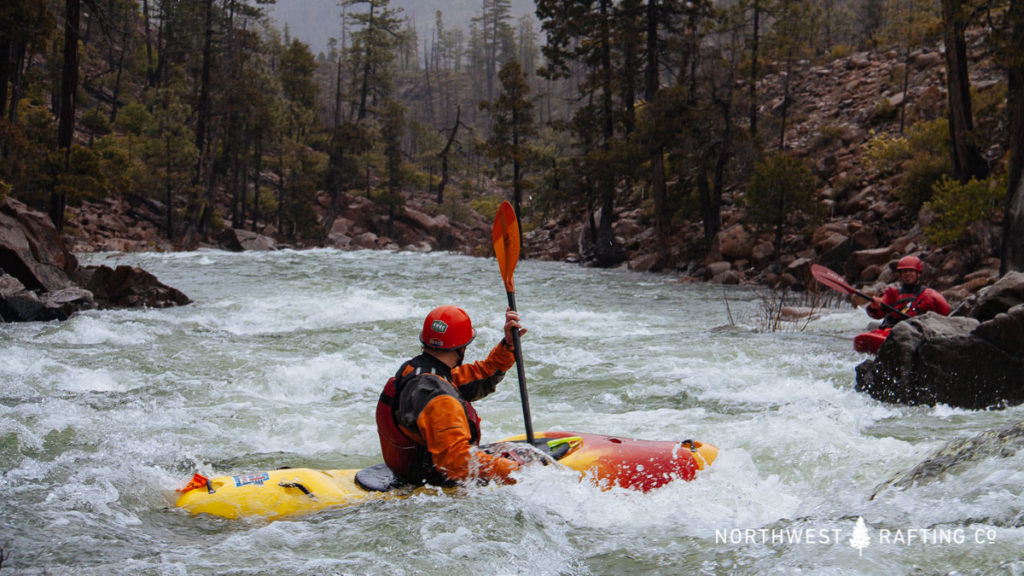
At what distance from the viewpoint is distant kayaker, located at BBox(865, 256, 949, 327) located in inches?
274

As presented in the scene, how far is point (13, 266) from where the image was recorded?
31.5 feet

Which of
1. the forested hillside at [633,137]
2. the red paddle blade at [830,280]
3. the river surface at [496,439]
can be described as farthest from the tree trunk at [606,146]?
the red paddle blade at [830,280]

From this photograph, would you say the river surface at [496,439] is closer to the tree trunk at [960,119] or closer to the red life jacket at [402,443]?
the red life jacket at [402,443]

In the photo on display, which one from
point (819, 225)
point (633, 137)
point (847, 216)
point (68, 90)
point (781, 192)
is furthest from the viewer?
point (633, 137)

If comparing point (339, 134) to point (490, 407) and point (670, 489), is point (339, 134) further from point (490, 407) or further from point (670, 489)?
point (670, 489)

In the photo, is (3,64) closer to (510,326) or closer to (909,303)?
(510,326)

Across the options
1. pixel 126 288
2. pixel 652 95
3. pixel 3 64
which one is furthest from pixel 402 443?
pixel 652 95

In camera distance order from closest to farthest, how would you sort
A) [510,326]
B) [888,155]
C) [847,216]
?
[510,326], [888,155], [847,216]

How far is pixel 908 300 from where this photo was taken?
7.11 m

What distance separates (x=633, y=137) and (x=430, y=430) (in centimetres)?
1716

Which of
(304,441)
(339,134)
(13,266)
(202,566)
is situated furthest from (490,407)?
(339,134)

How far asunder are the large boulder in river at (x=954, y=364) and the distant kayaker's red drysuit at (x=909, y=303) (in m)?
1.13

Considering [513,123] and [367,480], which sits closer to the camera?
[367,480]

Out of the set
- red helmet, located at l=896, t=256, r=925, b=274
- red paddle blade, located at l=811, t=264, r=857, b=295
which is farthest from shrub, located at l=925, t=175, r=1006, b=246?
red helmet, located at l=896, t=256, r=925, b=274
